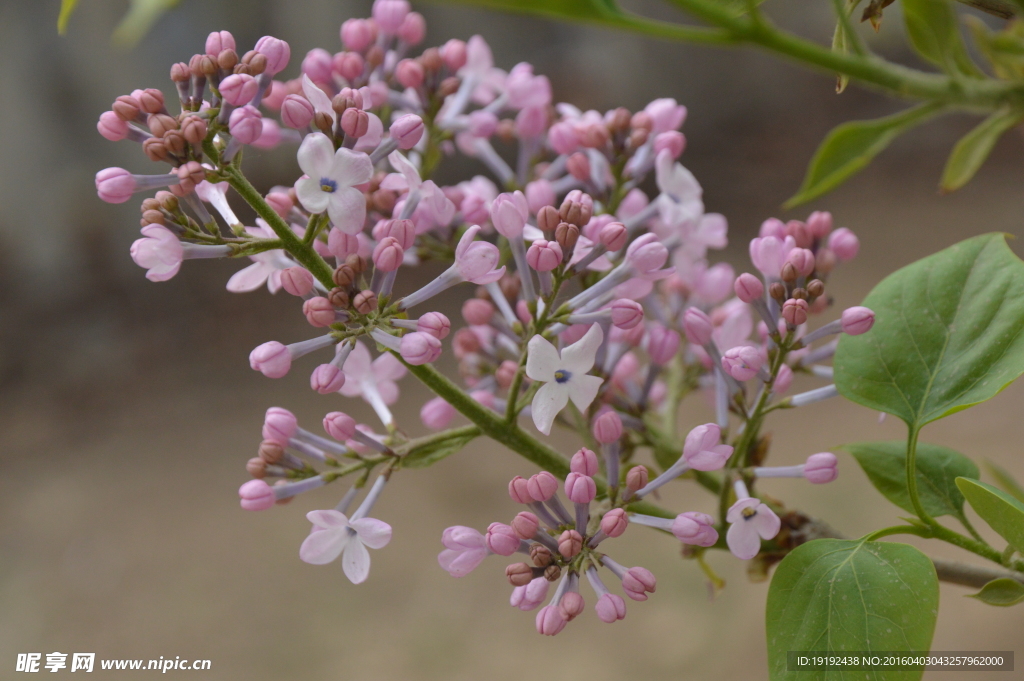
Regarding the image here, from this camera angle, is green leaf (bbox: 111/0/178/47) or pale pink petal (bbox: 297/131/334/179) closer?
green leaf (bbox: 111/0/178/47)

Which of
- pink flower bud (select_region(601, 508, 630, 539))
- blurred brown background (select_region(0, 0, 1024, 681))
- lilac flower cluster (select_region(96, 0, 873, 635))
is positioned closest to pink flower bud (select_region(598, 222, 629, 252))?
lilac flower cluster (select_region(96, 0, 873, 635))

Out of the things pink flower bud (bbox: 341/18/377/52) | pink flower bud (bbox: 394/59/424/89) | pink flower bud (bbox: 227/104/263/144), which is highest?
pink flower bud (bbox: 341/18/377/52)

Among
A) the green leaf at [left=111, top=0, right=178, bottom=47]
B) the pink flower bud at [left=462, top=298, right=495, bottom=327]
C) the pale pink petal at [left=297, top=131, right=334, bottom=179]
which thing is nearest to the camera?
the green leaf at [left=111, top=0, right=178, bottom=47]

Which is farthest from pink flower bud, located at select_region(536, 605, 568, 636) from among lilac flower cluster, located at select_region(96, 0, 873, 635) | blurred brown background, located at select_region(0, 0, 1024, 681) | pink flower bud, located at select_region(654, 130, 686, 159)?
blurred brown background, located at select_region(0, 0, 1024, 681)

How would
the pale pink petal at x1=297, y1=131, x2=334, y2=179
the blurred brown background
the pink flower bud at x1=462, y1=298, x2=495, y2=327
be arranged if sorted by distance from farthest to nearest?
the blurred brown background < the pink flower bud at x1=462, y1=298, x2=495, y2=327 < the pale pink petal at x1=297, y1=131, x2=334, y2=179

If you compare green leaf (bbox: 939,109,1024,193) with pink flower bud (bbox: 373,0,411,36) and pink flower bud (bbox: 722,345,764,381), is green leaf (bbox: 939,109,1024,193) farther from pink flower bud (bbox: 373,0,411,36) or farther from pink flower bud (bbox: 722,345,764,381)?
pink flower bud (bbox: 373,0,411,36)

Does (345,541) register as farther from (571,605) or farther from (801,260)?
(801,260)

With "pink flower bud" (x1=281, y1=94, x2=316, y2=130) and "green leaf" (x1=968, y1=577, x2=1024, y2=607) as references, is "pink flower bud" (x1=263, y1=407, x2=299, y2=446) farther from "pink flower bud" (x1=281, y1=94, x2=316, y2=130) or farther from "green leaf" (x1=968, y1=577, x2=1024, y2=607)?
→ "green leaf" (x1=968, y1=577, x2=1024, y2=607)

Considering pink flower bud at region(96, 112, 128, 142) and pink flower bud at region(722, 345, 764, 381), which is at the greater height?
pink flower bud at region(96, 112, 128, 142)

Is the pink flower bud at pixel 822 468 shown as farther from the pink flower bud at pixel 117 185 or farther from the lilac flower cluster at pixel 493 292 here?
the pink flower bud at pixel 117 185
